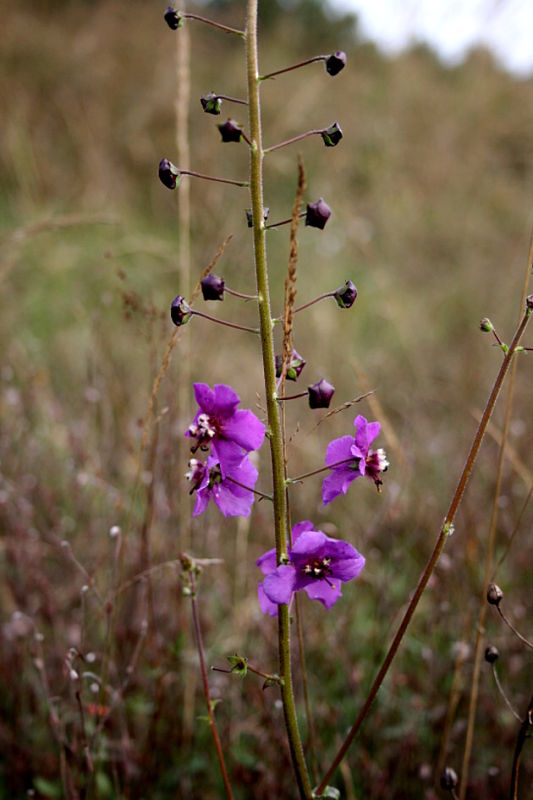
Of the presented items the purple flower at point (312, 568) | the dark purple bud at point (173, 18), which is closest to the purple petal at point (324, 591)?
the purple flower at point (312, 568)

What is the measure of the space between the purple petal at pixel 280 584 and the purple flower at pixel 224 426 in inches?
9.8

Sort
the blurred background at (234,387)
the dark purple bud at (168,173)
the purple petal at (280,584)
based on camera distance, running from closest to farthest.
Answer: the purple petal at (280,584), the dark purple bud at (168,173), the blurred background at (234,387)

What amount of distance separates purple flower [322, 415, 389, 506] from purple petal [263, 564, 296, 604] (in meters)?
0.18

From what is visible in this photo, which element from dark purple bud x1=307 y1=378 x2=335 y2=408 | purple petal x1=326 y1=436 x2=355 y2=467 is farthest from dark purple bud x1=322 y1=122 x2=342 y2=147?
purple petal x1=326 y1=436 x2=355 y2=467

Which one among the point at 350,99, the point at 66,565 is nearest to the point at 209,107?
the point at 66,565

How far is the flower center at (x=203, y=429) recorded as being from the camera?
1.45 metres

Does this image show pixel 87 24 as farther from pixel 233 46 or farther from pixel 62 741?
pixel 62 741

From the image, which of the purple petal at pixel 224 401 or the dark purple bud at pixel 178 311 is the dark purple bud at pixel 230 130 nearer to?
the dark purple bud at pixel 178 311

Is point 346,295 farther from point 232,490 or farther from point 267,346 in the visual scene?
point 232,490

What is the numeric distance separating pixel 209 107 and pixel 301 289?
19.3 feet

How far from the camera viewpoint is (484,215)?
31.9 ft

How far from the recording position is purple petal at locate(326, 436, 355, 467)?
1547 mm

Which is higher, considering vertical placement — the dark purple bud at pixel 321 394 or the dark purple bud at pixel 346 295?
the dark purple bud at pixel 346 295

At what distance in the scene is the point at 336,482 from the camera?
1571 millimetres
